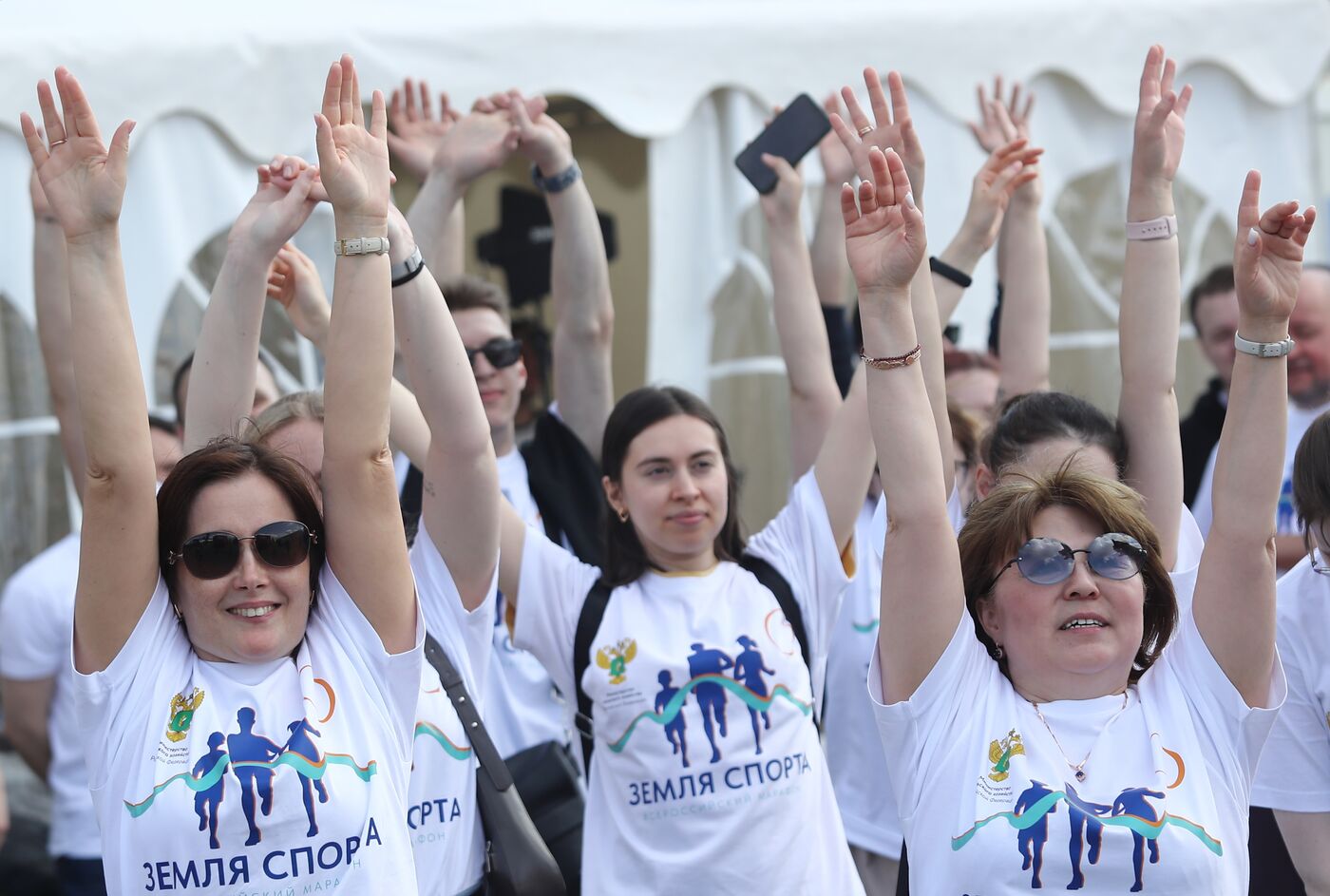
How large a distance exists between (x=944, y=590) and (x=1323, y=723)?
94 cm

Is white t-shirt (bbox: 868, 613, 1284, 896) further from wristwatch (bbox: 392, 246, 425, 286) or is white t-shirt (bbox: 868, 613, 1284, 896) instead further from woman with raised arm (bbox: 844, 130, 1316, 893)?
wristwatch (bbox: 392, 246, 425, 286)

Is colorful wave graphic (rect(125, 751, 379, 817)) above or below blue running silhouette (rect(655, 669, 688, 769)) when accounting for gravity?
above

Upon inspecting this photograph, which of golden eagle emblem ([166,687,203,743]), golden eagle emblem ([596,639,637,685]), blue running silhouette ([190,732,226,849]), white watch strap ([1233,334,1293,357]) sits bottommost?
golden eagle emblem ([596,639,637,685])

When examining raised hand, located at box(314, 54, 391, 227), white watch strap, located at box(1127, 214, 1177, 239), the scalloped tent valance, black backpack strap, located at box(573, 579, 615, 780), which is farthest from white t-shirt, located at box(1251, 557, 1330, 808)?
the scalloped tent valance

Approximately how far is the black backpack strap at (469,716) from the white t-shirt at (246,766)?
17.1 inches

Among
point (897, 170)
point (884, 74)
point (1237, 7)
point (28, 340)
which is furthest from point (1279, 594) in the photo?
point (28, 340)

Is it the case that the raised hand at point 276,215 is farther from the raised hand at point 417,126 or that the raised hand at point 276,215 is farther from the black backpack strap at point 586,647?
the raised hand at point 417,126

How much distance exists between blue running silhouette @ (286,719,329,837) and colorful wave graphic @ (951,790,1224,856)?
931 mm

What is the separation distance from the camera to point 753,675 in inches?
111

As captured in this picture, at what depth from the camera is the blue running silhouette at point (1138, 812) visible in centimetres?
205

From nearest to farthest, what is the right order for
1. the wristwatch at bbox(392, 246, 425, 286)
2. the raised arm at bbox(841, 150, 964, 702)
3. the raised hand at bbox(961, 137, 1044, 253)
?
1. the raised arm at bbox(841, 150, 964, 702)
2. the wristwatch at bbox(392, 246, 425, 286)
3. the raised hand at bbox(961, 137, 1044, 253)

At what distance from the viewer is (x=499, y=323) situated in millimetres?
3574

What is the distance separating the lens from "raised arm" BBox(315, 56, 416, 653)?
2.15 metres

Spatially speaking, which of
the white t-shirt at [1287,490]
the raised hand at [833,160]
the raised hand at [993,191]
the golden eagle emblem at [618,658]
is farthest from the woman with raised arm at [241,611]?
the white t-shirt at [1287,490]
